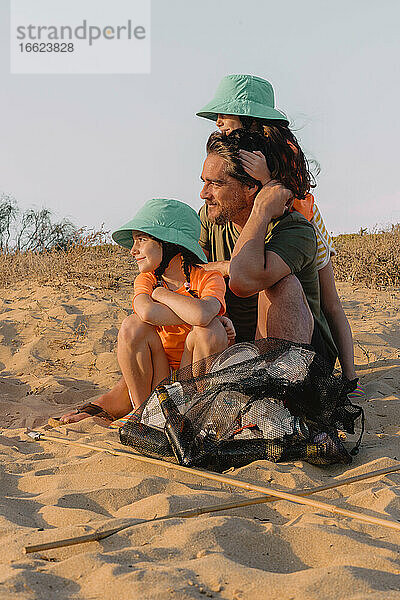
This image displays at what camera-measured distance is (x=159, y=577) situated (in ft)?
5.28

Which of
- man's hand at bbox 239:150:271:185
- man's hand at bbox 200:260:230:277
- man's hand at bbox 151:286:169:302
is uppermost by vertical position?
man's hand at bbox 239:150:271:185

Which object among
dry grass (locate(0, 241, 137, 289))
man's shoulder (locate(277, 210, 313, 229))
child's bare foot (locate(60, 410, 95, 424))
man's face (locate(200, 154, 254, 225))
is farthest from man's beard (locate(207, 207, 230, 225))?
dry grass (locate(0, 241, 137, 289))

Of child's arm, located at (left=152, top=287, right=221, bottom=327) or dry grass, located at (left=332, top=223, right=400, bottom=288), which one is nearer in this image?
child's arm, located at (left=152, top=287, right=221, bottom=327)

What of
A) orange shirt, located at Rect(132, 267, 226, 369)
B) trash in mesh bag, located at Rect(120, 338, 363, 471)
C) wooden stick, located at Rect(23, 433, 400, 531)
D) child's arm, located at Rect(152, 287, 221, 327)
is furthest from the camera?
orange shirt, located at Rect(132, 267, 226, 369)

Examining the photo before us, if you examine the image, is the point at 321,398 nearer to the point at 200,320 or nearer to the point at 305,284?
the point at 200,320

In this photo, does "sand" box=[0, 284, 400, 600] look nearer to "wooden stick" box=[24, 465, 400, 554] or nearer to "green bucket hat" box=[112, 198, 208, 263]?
"wooden stick" box=[24, 465, 400, 554]

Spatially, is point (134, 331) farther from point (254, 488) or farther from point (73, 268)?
point (73, 268)

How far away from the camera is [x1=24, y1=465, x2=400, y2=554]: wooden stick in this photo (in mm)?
1821

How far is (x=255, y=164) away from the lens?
3.66m

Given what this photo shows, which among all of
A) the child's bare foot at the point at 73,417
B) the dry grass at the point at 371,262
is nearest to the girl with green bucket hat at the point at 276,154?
the child's bare foot at the point at 73,417

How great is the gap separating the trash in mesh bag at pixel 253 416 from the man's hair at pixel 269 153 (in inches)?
50.2

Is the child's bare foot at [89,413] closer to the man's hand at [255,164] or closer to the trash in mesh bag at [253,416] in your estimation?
the trash in mesh bag at [253,416]

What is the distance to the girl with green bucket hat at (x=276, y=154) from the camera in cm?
371

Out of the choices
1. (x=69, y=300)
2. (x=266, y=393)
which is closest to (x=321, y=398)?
(x=266, y=393)
